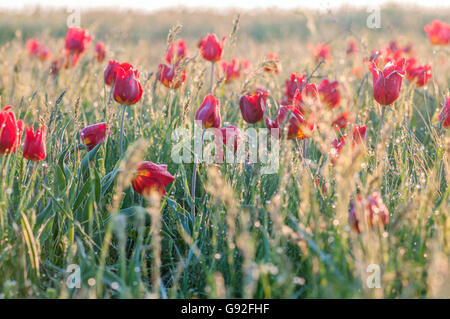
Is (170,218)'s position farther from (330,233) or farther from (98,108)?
(98,108)

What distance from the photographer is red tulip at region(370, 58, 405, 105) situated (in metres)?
1.41

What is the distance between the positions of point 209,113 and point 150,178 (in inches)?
10.7

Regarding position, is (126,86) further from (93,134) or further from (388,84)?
(388,84)

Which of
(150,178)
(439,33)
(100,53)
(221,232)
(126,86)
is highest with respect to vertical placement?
(439,33)

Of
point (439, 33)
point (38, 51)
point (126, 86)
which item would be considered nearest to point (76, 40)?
point (38, 51)

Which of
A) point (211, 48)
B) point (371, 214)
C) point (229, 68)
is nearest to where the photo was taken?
point (371, 214)

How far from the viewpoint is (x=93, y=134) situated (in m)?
1.43

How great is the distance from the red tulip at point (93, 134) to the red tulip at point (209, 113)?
314mm

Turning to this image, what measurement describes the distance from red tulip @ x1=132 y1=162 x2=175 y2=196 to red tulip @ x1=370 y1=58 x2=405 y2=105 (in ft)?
2.34

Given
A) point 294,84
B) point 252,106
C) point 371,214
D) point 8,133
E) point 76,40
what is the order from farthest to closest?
point 76,40 < point 294,84 < point 252,106 < point 8,133 < point 371,214

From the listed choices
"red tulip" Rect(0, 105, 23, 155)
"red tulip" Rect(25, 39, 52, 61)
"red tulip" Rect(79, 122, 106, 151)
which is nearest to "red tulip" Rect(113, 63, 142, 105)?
"red tulip" Rect(79, 122, 106, 151)
